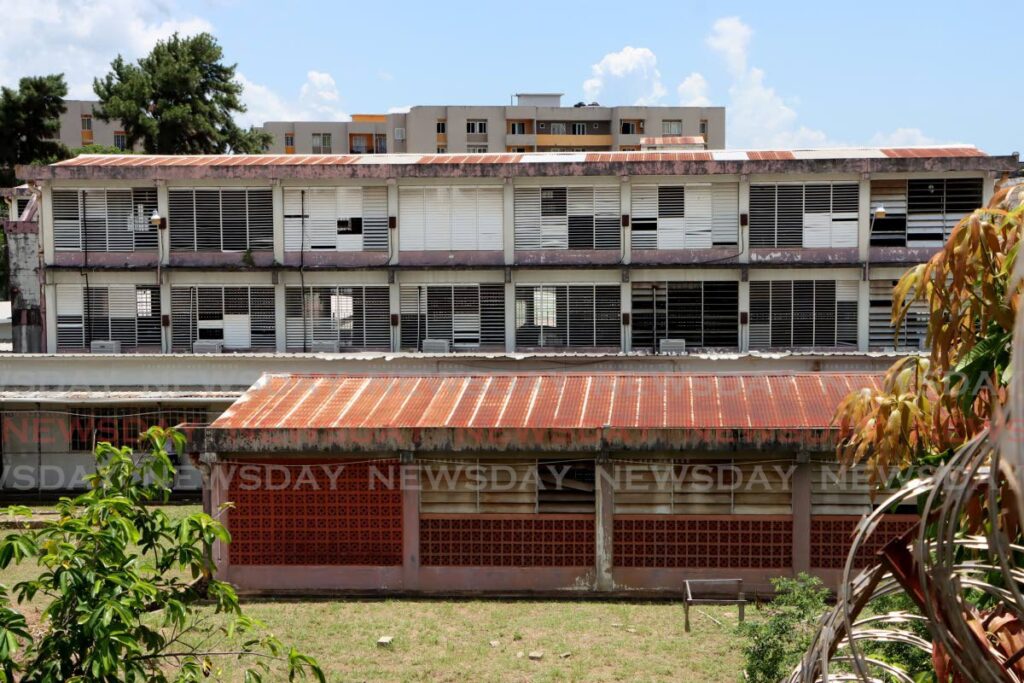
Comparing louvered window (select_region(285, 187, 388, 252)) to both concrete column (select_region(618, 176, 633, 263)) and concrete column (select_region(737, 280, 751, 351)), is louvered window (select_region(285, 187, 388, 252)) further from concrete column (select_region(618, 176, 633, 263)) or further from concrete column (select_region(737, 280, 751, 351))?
concrete column (select_region(737, 280, 751, 351))

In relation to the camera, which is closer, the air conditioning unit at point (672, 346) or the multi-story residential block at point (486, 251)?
the multi-story residential block at point (486, 251)

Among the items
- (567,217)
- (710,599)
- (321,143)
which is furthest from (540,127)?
(710,599)

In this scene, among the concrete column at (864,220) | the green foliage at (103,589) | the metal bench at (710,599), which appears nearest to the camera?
the green foliage at (103,589)

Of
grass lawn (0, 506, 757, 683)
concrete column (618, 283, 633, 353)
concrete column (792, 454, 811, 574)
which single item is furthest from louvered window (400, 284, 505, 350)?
concrete column (792, 454, 811, 574)

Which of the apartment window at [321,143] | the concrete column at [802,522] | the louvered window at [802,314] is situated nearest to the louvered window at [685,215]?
the louvered window at [802,314]

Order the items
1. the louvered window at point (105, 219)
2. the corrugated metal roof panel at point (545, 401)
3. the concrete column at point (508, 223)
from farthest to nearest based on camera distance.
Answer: the louvered window at point (105, 219)
the concrete column at point (508, 223)
the corrugated metal roof panel at point (545, 401)

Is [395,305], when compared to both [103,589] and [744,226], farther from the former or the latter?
[103,589]

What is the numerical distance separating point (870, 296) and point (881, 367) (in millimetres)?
3527

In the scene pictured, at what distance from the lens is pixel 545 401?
19656 mm

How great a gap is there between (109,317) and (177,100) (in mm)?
25433

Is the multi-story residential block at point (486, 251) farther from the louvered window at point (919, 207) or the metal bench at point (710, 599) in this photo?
the metal bench at point (710, 599)

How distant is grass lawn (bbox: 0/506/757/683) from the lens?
14.2 meters

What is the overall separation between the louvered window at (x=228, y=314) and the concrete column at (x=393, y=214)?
149 inches

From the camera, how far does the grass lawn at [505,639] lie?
559 inches
